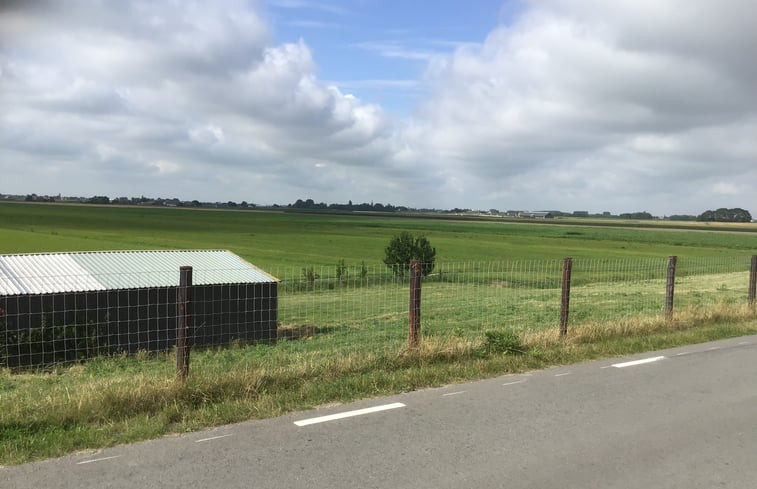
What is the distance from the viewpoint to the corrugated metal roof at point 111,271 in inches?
440

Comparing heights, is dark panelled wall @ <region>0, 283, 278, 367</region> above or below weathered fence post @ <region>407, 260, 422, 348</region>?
below

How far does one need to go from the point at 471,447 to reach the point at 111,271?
9916 millimetres

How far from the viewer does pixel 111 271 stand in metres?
12.5

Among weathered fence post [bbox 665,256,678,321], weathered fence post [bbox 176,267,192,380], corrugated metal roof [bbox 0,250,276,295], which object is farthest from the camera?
weathered fence post [bbox 665,256,678,321]

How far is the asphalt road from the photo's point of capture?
4.41 metres

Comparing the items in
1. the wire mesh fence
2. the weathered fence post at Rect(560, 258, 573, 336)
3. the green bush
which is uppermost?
the weathered fence post at Rect(560, 258, 573, 336)

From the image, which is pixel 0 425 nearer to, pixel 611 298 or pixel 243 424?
pixel 243 424

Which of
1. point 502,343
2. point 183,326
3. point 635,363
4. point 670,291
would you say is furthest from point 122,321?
point 670,291

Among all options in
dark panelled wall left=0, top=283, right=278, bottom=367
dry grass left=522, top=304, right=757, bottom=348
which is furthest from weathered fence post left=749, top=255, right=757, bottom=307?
dark panelled wall left=0, top=283, right=278, bottom=367

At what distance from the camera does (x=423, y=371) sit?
747cm

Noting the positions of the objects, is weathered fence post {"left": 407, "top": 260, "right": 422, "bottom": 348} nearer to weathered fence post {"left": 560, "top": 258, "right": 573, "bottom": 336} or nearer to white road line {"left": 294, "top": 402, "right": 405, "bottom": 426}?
white road line {"left": 294, "top": 402, "right": 405, "bottom": 426}

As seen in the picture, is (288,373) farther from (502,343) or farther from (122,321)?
(122,321)

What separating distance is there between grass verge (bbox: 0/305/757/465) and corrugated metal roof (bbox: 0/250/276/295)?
183cm

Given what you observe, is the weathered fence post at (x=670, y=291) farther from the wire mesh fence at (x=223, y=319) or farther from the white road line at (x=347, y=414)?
the white road line at (x=347, y=414)
